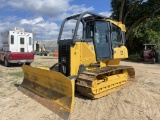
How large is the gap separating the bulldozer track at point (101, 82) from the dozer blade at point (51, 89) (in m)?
Result: 0.61

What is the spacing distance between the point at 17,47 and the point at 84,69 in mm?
10494

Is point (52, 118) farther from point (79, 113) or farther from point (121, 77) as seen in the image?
point (121, 77)

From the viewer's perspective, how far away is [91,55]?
759 centimetres

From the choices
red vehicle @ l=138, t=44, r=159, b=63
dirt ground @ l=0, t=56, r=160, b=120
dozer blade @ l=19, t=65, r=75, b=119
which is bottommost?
dirt ground @ l=0, t=56, r=160, b=120

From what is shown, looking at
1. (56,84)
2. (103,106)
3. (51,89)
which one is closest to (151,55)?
(103,106)

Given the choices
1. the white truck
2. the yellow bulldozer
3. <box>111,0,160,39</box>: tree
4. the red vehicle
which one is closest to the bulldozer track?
the yellow bulldozer

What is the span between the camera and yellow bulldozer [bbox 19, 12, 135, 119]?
6.56m

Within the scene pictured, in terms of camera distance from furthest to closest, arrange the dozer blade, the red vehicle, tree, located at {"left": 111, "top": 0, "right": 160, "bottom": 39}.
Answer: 1. tree, located at {"left": 111, "top": 0, "right": 160, "bottom": 39}
2. the red vehicle
3. the dozer blade

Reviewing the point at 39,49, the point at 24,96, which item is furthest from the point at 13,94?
the point at 39,49

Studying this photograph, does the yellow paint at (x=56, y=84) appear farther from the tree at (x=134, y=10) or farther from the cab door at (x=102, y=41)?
the tree at (x=134, y=10)

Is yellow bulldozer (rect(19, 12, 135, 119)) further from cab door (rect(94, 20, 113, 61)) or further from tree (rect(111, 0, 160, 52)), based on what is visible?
tree (rect(111, 0, 160, 52))

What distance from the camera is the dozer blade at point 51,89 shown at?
5954 mm

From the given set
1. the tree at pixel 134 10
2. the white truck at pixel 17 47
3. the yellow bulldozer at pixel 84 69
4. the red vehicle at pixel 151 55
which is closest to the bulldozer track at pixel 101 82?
the yellow bulldozer at pixel 84 69

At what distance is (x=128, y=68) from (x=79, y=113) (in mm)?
3373
